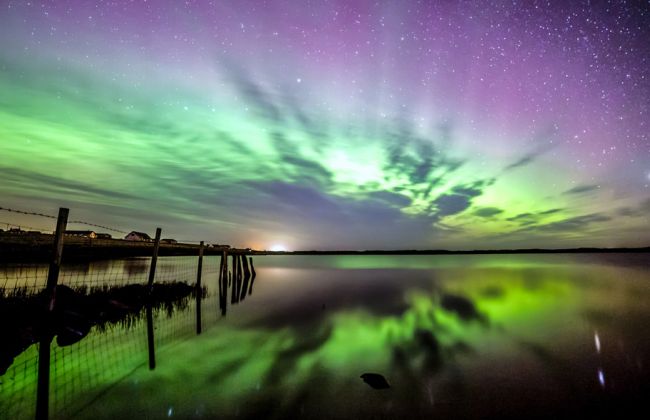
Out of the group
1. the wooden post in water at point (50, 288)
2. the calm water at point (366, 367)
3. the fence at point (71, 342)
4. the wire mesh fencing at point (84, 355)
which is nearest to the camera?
the calm water at point (366, 367)

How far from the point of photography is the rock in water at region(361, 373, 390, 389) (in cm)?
667

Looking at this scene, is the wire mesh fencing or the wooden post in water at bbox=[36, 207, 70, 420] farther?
the wooden post in water at bbox=[36, 207, 70, 420]

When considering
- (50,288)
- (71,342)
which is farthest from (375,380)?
(71,342)

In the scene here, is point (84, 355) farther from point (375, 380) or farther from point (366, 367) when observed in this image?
point (375, 380)

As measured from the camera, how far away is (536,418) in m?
5.34

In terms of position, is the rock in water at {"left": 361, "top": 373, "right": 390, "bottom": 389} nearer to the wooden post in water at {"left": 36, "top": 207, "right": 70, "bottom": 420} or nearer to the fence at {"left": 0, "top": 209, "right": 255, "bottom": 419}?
the fence at {"left": 0, "top": 209, "right": 255, "bottom": 419}

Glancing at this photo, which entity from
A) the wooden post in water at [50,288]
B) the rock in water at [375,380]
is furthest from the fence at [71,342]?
the rock in water at [375,380]

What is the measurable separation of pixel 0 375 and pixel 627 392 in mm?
13862

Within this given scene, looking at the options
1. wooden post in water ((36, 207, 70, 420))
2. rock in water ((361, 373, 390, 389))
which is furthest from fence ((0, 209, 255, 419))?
rock in water ((361, 373, 390, 389))

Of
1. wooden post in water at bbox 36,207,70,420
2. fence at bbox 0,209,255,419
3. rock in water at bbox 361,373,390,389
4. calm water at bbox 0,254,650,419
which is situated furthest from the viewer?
wooden post in water at bbox 36,207,70,420

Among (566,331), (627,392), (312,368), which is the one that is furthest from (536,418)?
(566,331)

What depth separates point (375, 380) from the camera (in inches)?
273

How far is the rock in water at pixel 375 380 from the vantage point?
6666 mm

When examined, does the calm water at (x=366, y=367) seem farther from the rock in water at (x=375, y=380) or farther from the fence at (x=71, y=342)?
the rock in water at (x=375, y=380)
